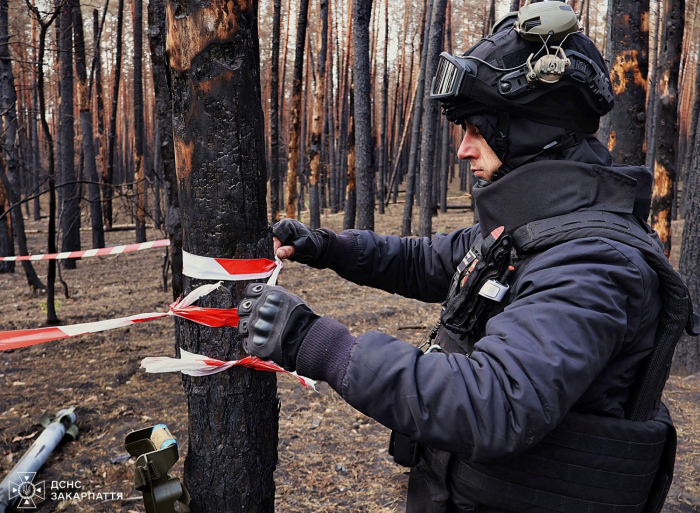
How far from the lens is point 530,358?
1.16 m

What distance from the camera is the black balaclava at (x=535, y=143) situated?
1.58 meters

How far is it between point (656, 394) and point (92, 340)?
5.97 m

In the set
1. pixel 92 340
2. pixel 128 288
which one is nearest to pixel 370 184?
pixel 128 288

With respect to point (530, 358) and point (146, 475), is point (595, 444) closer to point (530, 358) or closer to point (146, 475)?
point (530, 358)

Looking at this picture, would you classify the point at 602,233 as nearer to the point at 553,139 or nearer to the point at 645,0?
the point at 553,139

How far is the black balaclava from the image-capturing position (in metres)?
1.58

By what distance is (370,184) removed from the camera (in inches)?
386

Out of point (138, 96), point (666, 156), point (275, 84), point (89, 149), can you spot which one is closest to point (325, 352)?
point (666, 156)

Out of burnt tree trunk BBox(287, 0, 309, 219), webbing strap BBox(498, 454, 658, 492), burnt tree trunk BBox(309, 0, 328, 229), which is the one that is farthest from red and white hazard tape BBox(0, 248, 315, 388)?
burnt tree trunk BBox(309, 0, 328, 229)

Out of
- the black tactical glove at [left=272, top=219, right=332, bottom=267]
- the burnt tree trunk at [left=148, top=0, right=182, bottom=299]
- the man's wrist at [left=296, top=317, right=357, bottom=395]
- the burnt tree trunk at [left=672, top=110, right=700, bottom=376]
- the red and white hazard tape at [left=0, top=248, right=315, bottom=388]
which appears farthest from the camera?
the burnt tree trunk at [left=672, top=110, right=700, bottom=376]

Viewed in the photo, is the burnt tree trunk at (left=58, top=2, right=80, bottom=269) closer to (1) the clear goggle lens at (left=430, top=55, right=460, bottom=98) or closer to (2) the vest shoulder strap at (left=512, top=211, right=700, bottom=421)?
(1) the clear goggle lens at (left=430, top=55, right=460, bottom=98)

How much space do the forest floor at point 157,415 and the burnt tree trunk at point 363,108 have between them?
265cm

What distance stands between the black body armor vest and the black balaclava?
0.23m

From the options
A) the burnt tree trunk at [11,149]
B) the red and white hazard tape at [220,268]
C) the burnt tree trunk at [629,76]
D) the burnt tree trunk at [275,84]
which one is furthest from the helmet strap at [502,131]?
the burnt tree trunk at [275,84]
